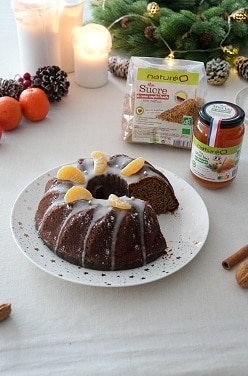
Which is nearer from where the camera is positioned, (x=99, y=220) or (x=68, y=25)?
(x=99, y=220)

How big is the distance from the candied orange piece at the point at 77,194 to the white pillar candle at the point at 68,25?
70 centimetres

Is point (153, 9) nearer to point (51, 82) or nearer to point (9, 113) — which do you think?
point (51, 82)

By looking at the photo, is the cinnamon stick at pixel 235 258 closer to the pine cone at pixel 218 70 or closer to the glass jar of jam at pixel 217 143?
the glass jar of jam at pixel 217 143

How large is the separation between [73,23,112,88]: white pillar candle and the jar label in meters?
0.49

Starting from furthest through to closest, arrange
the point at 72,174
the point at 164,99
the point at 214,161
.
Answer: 1. the point at 164,99
2. the point at 214,161
3. the point at 72,174

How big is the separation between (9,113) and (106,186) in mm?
391

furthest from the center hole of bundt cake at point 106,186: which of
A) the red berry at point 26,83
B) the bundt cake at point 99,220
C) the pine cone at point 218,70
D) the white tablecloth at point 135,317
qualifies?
the pine cone at point 218,70

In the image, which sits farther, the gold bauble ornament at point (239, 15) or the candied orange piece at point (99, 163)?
the gold bauble ornament at point (239, 15)

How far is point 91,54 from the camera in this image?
4.56ft

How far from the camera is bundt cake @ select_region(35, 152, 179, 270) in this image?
32.9 inches

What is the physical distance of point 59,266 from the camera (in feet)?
2.77

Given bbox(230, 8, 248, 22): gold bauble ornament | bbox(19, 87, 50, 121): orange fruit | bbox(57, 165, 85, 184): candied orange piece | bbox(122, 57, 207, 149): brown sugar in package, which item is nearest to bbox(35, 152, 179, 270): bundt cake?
bbox(57, 165, 85, 184): candied orange piece

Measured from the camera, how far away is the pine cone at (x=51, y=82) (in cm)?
132

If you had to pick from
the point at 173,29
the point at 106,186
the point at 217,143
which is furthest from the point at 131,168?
the point at 173,29
